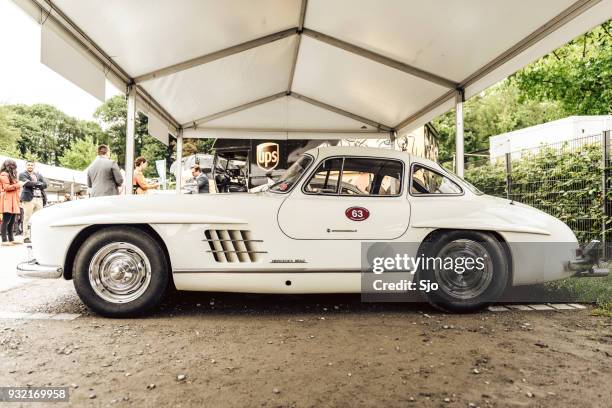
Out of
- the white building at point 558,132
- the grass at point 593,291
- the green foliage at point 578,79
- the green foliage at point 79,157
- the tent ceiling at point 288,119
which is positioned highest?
the green foliage at point 79,157

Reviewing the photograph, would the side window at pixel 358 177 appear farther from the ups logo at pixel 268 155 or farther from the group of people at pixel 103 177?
the ups logo at pixel 268 155

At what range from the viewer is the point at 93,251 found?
3.29m

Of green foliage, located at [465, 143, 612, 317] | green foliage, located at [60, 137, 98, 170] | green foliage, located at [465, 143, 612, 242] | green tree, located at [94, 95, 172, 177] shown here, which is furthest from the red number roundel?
green foliage, located at [60, 137, 98, 170]

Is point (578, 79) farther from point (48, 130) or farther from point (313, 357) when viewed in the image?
point (48, 130)

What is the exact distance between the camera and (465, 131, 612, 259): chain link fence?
5.79 meters

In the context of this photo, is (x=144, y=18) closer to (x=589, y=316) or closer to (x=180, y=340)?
(x=180, y=340)

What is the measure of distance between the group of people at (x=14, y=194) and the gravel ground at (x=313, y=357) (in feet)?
18.2

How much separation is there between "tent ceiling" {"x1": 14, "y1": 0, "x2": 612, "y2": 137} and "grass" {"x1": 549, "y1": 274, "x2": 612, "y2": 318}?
269 cm

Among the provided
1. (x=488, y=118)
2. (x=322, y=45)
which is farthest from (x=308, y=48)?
(x=488, y=118)

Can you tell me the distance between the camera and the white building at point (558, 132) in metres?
12.3

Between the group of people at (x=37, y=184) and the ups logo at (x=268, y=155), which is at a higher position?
the ups logo at (x=268, y=155)

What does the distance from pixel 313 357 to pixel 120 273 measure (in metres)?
1.81

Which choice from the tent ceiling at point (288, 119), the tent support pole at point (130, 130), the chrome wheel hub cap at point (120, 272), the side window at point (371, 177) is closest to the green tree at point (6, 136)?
the tent ceiling at point (288, 119)
